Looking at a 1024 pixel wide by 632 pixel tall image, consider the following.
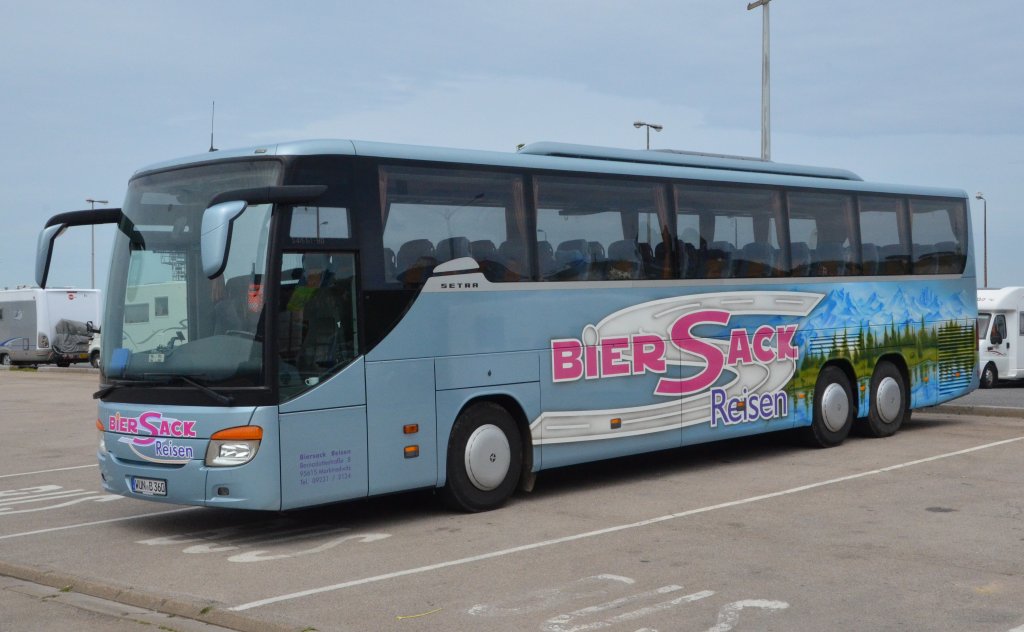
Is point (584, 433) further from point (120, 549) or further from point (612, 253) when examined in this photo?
point (120, 549)

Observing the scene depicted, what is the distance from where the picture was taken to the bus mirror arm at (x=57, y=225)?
10.4m

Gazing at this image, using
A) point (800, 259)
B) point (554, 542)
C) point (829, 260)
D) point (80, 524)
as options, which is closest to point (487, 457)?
point (554, 542)

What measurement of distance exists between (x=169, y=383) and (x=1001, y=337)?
28.4 metres

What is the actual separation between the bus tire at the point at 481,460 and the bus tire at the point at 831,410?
5466mm

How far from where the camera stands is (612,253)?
12438 mm

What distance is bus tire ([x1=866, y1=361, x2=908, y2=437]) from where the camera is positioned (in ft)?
53.4

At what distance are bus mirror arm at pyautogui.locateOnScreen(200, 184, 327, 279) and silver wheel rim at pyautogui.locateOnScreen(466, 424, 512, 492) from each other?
2.90 m

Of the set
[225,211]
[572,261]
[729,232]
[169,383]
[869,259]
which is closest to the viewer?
[225,211]

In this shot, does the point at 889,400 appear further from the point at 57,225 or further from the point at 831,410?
the point at 57,225

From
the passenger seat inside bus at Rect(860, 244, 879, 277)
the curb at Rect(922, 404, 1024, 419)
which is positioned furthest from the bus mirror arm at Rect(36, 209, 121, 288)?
the curb at Rect(922, 404, 1024, 419)

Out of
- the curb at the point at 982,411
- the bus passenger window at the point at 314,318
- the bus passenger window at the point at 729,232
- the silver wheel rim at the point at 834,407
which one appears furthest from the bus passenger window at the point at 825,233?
the bus passenger window at the point at 314,318

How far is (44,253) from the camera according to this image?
10.5m

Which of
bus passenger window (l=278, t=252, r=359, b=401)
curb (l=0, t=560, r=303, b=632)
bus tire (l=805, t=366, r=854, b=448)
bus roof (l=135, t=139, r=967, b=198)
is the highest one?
bus roof (l=135, t=139, r=967, b=198)

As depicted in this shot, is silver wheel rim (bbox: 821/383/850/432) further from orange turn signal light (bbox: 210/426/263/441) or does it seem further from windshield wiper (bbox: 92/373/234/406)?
windshield wiper (bbox: 92/373/234/406)
